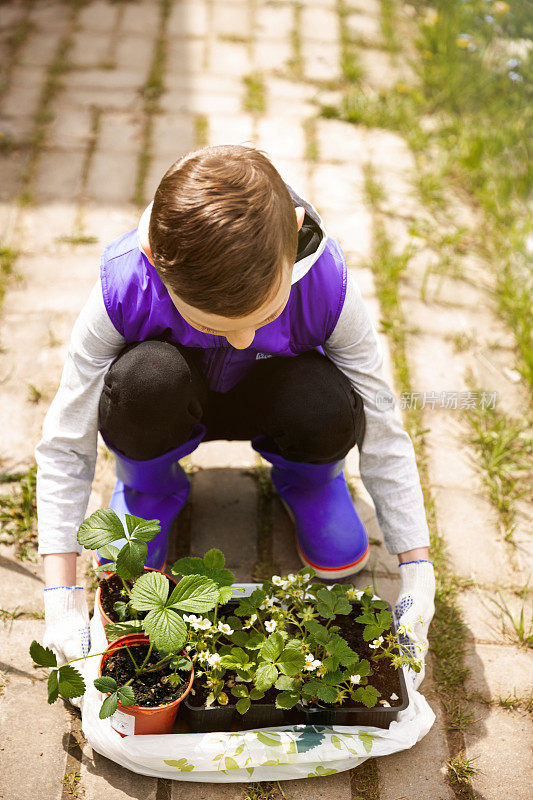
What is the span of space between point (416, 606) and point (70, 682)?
0.72 meters

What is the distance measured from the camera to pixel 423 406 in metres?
2.45

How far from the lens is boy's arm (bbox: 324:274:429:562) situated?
174cm

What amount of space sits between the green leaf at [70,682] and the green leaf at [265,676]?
318 millimetres

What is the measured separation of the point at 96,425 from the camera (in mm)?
1685

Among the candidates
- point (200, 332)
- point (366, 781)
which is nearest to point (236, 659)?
point (366, 781)

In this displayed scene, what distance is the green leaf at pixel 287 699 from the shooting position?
1512 millimetres

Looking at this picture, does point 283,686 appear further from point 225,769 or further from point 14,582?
point 14,582

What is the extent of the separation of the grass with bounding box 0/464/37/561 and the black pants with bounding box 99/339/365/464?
40cm

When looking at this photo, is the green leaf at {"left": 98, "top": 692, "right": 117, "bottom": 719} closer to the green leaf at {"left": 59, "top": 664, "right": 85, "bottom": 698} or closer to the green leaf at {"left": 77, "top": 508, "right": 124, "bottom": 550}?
the green leaf at {"left": 59, "top": 664, "right": 85, "bottom": 698}

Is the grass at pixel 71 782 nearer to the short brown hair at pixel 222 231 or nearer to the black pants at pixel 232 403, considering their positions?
the black pants at pixel 232 403

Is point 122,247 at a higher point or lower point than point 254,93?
higher

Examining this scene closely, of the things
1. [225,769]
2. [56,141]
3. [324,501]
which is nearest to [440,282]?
[324,501]

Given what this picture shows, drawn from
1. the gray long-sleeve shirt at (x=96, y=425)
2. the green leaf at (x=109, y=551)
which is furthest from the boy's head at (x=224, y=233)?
the green leaf at (x=109, y=551)

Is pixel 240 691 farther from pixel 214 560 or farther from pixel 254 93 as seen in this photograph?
pixel 254 93
